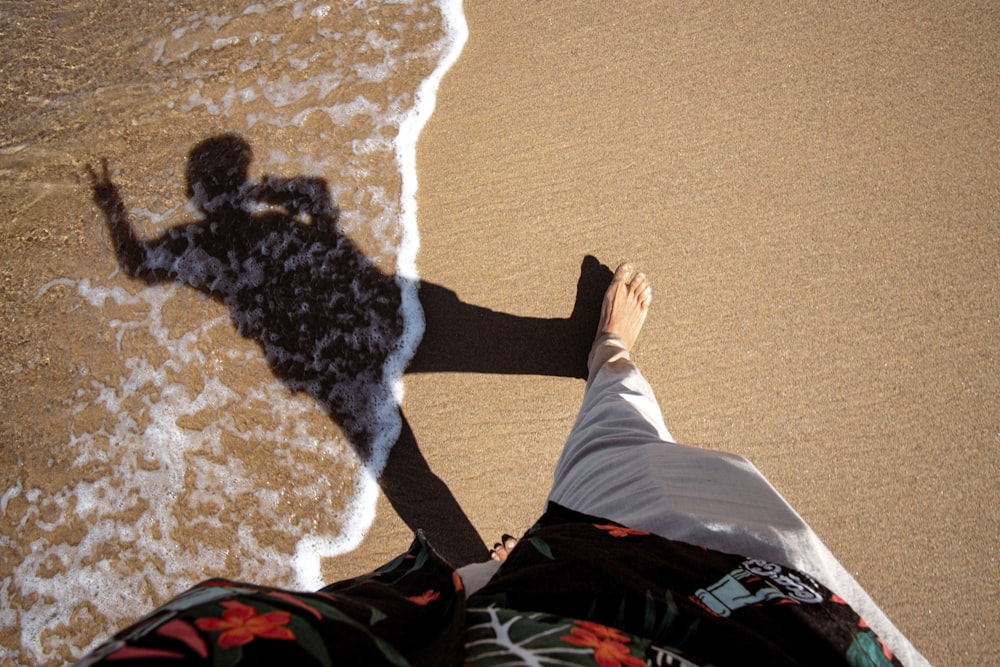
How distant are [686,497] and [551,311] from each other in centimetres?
124

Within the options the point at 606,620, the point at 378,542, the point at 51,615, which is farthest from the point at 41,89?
the point at 606,620

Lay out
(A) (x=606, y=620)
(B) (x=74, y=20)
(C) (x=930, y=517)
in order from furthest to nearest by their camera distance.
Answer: (B) (x=74, y=20), (C) (x=930, y=517), (A) (x=606, y=620)

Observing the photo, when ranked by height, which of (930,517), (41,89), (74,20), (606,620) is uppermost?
(74,20)

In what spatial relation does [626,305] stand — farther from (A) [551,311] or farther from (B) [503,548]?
(B) [503,548]

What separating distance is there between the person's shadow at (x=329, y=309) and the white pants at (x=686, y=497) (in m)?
0.69

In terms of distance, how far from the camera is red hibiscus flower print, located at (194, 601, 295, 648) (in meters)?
0.60

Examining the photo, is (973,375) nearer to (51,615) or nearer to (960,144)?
(960,144)

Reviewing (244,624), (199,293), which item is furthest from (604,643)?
(199,293)

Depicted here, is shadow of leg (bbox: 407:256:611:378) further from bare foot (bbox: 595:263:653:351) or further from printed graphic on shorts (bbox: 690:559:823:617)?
printed graphic on shorts (bbox: 690:559:823:617)

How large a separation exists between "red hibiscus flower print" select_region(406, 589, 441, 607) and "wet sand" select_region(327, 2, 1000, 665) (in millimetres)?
1296

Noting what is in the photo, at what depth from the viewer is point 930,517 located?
1938 mm

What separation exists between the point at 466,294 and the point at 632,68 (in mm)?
1225

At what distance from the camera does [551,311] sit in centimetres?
237

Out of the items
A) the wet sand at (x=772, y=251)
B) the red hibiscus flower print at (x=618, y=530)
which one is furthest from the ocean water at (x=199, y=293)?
the red hibiscus flower print at (x=618, y=530)
